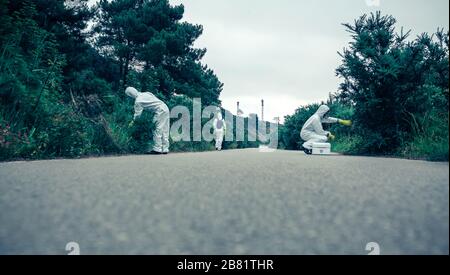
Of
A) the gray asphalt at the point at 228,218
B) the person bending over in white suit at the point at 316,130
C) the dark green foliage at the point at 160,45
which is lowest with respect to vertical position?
the gray asphalt at the point at 228,218

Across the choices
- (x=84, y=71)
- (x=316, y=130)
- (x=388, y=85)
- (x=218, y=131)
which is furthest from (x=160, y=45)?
(x=388, y=85)

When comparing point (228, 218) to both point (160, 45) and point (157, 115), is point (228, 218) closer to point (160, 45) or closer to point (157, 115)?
point (157, 115)

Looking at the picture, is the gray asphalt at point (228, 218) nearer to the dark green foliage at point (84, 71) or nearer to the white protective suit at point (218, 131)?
the dark green foliage at point (84, 71)

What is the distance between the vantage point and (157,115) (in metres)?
8.88

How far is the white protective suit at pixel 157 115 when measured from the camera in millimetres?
8570

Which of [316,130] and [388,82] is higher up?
[388,82]

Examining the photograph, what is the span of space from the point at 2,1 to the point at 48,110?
3.22m

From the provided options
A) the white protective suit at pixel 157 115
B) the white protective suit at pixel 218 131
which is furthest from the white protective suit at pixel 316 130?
the white protective suit at pixel 218 131

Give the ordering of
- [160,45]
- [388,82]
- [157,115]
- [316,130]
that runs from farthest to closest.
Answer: [160,45] → [316,130] → [157,115] → [388,82]

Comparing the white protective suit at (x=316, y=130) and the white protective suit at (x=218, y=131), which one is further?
the white protective suit at (x=218, y=131)

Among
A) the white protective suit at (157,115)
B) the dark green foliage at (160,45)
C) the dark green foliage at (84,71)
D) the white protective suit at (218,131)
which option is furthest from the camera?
the dark green foliage at (160,45)

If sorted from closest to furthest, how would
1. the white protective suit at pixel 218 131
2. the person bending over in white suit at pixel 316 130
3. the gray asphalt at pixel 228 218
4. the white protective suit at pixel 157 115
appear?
1. the gray asphalt at pixel 228 218
2. the white protective suit at pixel 157 115
3. the person bending over in white suit at pixel 316 130
4. the white protective suit at pixel 218 131
